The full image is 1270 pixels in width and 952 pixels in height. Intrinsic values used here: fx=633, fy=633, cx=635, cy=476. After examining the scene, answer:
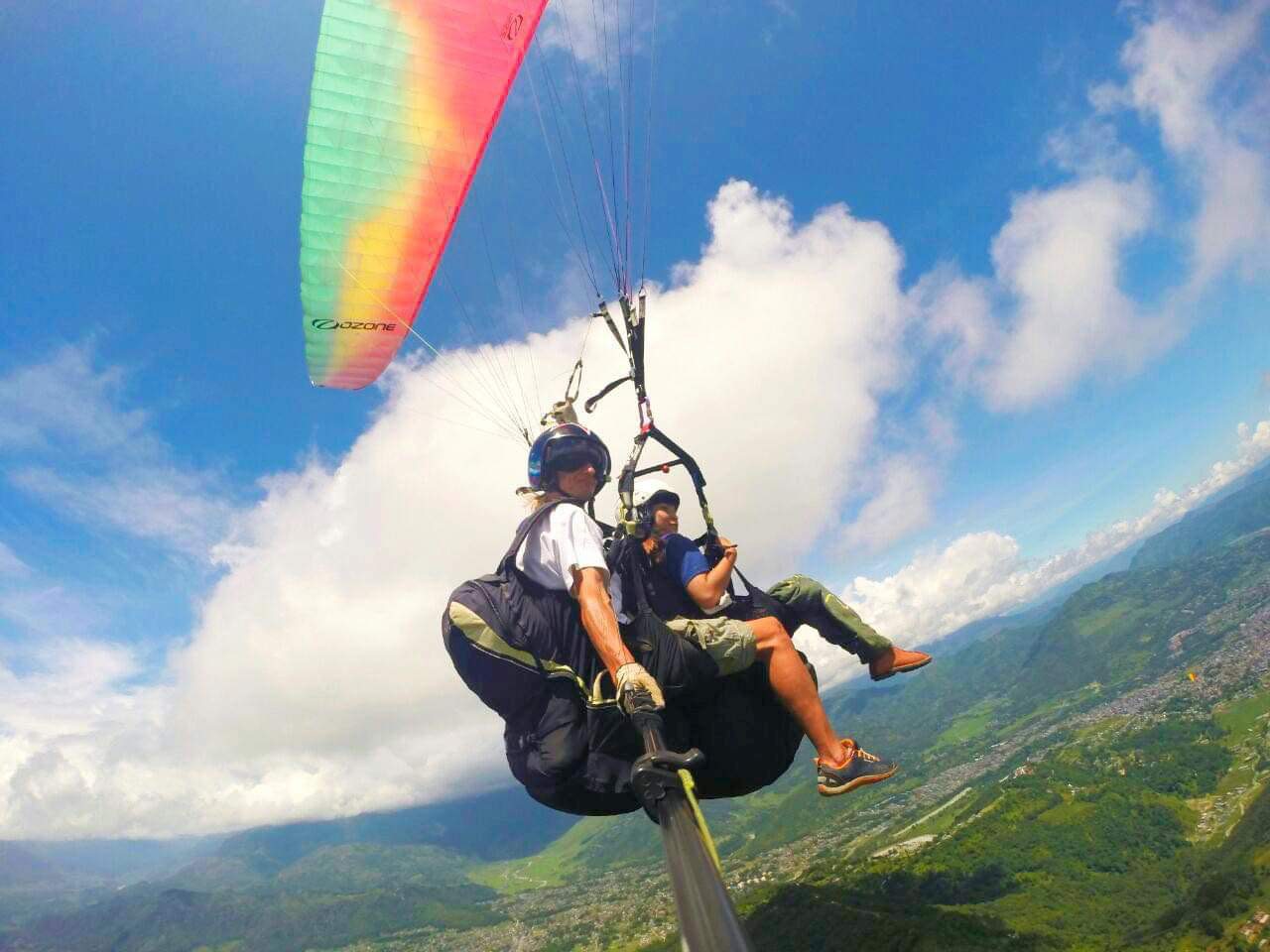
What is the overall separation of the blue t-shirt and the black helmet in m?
0.85

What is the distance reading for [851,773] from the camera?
425 cm

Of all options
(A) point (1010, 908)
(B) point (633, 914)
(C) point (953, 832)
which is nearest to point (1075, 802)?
(C) point (953, 832)

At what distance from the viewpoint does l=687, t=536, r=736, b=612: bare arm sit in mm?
4594

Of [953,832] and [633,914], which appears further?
[633,914]

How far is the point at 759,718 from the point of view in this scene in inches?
181

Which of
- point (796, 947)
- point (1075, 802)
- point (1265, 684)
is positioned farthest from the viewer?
point (1265, 684)

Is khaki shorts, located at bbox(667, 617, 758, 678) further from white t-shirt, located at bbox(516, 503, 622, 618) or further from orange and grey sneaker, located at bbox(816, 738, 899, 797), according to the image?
orange and grey sneaker, located at bbox(816, 738, 899, 797)

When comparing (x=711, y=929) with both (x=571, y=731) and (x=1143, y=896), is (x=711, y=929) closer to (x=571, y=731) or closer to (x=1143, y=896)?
(x=571, y=731)

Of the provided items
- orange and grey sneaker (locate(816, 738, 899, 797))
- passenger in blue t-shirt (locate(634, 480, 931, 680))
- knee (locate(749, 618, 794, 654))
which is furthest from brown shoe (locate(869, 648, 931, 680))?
knee (locate(749, 618, 794, 654))

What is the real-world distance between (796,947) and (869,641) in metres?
125

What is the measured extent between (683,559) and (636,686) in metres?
1.84

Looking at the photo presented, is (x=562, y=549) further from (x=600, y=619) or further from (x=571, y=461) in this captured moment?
(x=571, y=461)

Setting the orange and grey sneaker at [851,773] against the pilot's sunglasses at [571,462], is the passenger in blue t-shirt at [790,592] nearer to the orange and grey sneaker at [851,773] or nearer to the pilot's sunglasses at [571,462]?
the pilot's sunglasses at [571,462]

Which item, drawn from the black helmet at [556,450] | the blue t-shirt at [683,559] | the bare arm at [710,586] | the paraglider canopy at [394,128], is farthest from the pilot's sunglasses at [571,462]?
the paraglider canopy at [394,128]
